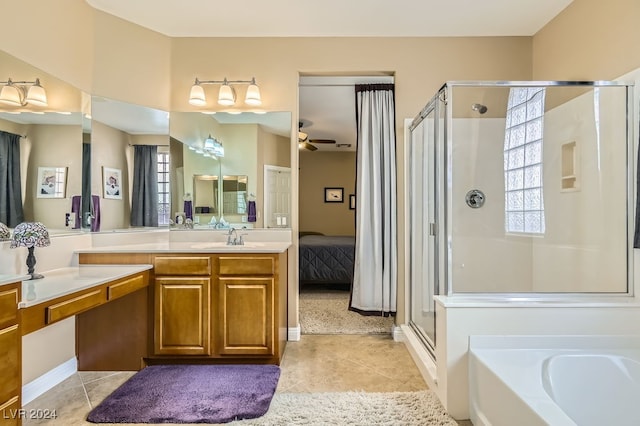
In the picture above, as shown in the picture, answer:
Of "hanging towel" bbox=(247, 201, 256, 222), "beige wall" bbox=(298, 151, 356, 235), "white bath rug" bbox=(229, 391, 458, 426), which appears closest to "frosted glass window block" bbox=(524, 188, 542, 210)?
"white bath rug" bbox=(229, 391, 458, 426)

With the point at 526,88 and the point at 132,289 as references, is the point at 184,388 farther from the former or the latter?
the point at 526,88

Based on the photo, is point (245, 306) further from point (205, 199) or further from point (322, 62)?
point (322, 62)

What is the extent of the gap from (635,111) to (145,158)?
3486 millimetres

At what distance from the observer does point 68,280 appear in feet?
6.67

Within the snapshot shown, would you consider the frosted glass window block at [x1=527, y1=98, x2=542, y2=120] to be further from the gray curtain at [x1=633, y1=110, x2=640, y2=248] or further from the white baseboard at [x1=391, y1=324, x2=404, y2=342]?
the white baseboard at [x1=391, y1=324, x2=404, y2=342]

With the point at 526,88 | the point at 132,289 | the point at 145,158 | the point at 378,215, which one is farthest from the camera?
the point at 378,215

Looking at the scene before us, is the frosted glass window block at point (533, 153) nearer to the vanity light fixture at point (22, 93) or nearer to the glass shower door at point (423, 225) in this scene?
the glass shower door at point (423, 225)

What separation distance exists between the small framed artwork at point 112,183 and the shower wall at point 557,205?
8.33 ft

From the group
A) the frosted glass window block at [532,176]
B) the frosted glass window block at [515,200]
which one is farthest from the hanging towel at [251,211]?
the frosted glass window block at [532,176]

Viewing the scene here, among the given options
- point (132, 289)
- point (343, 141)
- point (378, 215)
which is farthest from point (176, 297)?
point (343, 141)

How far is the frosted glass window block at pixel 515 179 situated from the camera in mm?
2926

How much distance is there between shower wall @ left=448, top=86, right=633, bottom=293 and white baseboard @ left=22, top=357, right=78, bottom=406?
2651mm

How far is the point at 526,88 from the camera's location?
2.51 meters

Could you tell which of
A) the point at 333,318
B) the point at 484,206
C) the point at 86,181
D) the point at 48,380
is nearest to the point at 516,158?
the point at 484,206
